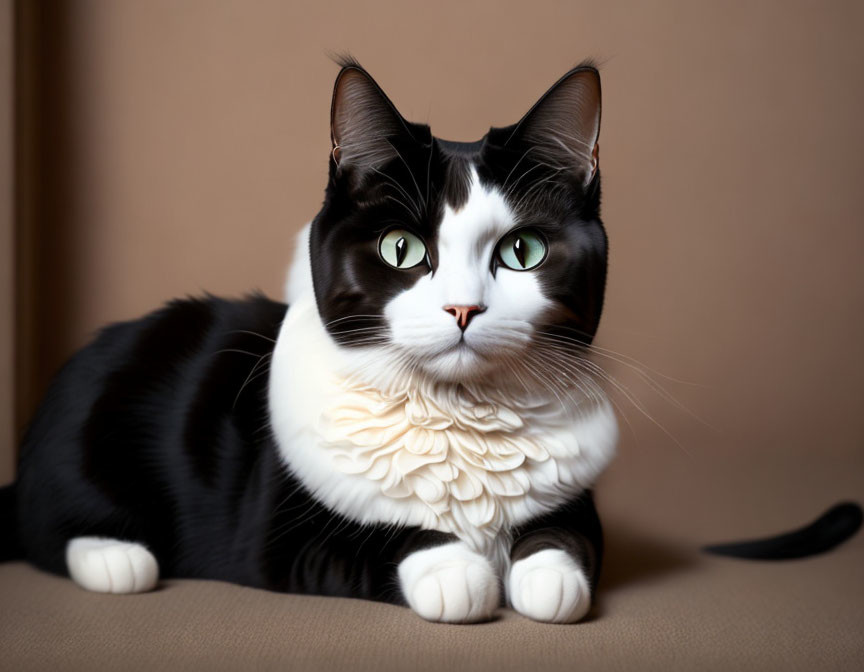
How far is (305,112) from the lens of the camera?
7.97ft

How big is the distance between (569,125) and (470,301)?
12.2 inches

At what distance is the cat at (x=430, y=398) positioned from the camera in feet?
3.92

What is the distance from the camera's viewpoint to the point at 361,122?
1.26m

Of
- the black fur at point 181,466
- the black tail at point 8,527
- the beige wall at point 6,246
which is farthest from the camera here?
the beige wall at point 6,246

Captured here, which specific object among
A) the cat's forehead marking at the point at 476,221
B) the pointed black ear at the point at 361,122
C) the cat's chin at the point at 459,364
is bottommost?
the cat's chin at the point at 459,364

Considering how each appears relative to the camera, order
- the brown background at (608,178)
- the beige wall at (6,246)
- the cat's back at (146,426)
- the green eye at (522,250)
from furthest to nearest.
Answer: the brown background at (608,178) → the beige wall at (6,246) → the cat's back at (146,426) → the green eye at (522,250)

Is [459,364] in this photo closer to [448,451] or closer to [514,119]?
[448,451]

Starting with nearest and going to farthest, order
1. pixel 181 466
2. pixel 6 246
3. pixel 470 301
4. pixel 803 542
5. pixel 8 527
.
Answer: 1. pixel 470 301
2. pixel 181 466
3. pixel 8 527
4. pixel 803 542
5. pixel 6 246

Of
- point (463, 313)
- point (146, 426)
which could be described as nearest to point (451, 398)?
point (463, 313)

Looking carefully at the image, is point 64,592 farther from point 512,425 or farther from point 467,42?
point 467,42

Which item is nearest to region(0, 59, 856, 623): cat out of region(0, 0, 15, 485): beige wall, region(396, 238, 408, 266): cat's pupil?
region(396, 238, 408, 266): cat's pupil

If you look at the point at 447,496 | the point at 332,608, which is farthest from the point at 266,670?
the point at 447,496

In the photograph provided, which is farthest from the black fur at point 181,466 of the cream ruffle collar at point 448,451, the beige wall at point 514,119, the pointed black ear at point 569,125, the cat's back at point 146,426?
the beige wall at point 514,119

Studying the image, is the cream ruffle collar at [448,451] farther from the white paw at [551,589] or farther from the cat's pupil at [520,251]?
the cat's pupil at [520,251]
